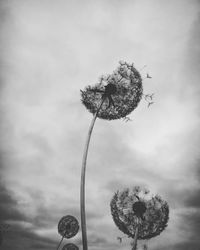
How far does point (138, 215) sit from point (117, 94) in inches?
317

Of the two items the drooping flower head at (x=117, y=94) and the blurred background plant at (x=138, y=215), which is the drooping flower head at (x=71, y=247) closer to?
the blurred background plant at (x=138, y=215)

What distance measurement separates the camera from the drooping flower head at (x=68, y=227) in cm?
2216

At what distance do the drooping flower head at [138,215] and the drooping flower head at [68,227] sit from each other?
7.92 m

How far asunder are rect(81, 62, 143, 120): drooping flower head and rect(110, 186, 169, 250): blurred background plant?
6.83 metres

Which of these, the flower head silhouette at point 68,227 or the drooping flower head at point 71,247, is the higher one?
the flower head silhouette at point 68,227

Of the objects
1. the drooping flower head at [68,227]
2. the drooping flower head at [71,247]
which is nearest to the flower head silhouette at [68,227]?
the drooping flower head at [68,227]

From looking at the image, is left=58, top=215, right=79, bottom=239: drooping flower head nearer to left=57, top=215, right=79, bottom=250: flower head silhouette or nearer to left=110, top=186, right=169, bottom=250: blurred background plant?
left=57, top=215, right=79, bottom=250: flower head silhouette

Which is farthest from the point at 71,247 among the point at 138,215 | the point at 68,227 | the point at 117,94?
the point at 117,94

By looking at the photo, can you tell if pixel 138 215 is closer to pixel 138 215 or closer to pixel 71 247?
pixel 138 215

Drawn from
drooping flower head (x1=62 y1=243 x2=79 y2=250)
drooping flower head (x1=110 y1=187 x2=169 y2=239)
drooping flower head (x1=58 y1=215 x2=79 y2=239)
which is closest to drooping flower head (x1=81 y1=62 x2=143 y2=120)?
drooping flower head (x1=110 y1=187 x2=169 y2=239)

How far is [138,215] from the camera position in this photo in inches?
576

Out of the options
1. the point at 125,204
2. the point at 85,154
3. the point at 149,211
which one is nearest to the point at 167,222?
the point at 149,211

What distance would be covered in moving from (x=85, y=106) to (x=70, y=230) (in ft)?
51.4

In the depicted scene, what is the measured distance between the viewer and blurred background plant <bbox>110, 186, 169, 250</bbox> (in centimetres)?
1479
